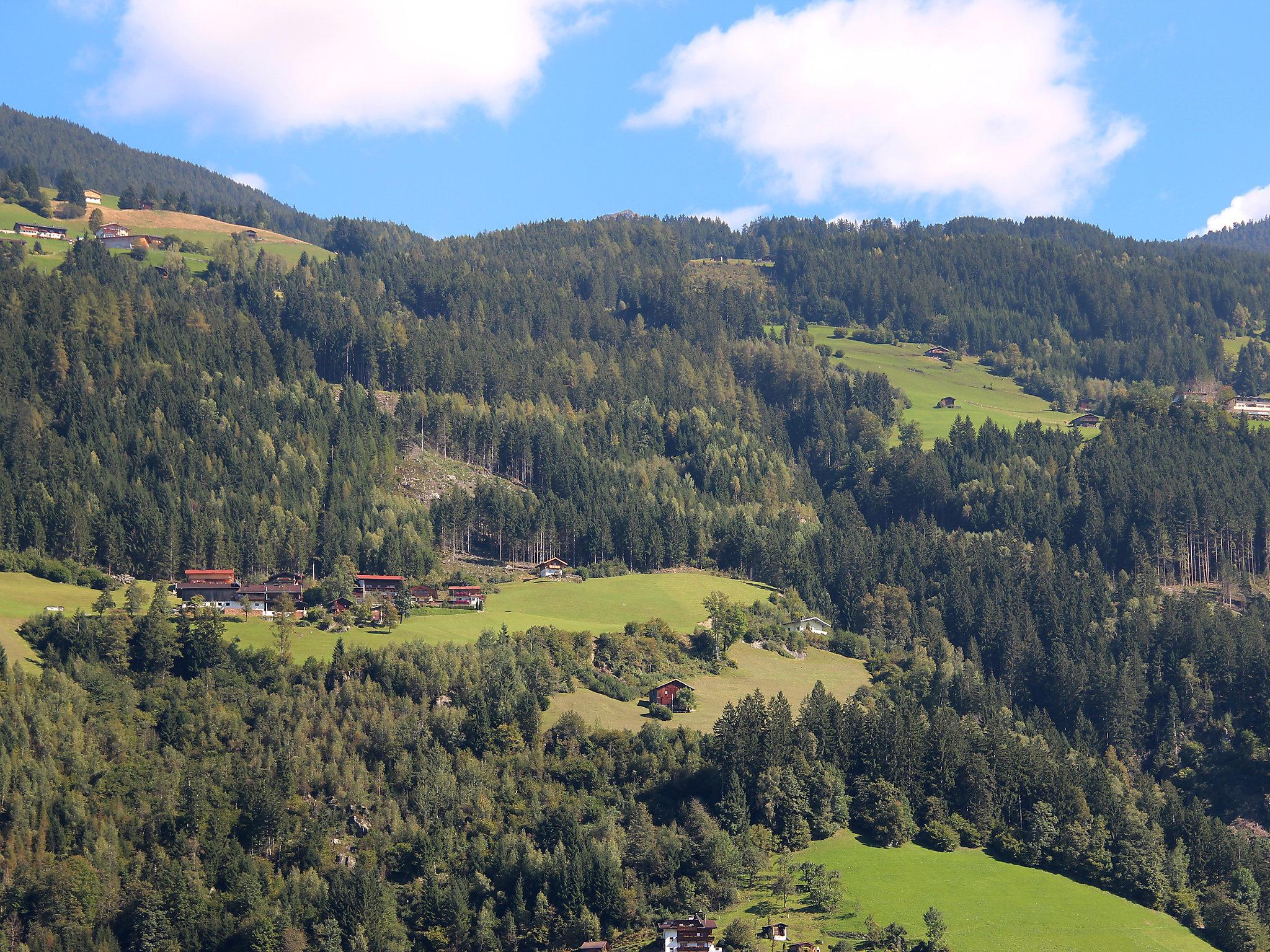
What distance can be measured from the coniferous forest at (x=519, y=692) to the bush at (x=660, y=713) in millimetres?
6440

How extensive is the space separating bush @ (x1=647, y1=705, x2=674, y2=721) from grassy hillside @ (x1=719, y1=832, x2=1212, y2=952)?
1985 cm

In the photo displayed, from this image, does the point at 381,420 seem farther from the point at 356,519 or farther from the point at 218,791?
the point at 218,791

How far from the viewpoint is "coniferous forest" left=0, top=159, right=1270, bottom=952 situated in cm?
10044

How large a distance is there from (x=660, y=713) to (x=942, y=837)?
85.1 ft

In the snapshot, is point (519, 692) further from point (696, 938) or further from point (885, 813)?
point (696, 938)

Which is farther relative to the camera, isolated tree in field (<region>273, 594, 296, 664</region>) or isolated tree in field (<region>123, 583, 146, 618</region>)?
isolated tree in field (<region>123, 583, 146, 618</region>)

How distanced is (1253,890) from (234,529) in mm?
100804

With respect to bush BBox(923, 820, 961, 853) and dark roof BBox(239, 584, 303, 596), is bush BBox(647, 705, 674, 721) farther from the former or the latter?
dark roof BBox(239, 584, 303, 596)

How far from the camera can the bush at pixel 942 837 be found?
11156 centimetres

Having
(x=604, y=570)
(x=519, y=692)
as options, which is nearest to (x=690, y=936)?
(x=519, y=692)

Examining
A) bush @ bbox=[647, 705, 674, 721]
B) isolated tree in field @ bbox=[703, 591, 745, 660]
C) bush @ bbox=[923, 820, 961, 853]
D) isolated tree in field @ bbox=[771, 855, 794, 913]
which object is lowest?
isolated tree in field @ bbox=[771, 855, 794, 913]

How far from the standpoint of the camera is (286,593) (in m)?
138

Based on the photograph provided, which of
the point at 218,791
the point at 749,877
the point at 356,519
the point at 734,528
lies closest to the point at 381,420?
the point at 356,519

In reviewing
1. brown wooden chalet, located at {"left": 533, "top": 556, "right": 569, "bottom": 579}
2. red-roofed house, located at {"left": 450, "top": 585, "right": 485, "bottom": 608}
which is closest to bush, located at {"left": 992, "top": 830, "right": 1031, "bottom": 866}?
red-roofed house, located at {"left": 450, "top": 585, "right": 485, "bottom": 608}
